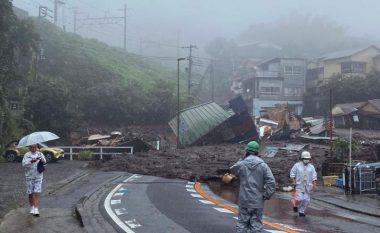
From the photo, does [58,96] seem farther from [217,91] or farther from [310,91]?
[217,91]

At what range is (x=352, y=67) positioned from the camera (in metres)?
68.2

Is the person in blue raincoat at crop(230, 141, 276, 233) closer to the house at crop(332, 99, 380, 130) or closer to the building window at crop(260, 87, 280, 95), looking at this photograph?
the house at crop(332, 99, 380, 130)

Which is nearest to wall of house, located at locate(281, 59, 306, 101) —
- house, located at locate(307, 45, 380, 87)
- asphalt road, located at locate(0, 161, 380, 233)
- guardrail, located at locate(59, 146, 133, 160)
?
house, located at locate(307, 45, 380, 87)

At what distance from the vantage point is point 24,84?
44.9m

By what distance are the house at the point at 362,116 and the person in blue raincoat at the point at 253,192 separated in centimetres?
4658

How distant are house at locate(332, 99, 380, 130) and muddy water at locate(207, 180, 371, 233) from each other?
126 ft

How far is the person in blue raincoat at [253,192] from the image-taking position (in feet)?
22.7

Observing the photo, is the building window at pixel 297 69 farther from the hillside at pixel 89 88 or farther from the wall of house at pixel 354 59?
the hillside at pixel 89 88

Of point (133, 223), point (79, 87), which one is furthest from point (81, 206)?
point (79, 87)

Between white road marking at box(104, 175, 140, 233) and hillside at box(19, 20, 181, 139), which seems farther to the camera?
hillside at box(19, 20, 181, 139)

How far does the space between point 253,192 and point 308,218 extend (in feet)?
15.6

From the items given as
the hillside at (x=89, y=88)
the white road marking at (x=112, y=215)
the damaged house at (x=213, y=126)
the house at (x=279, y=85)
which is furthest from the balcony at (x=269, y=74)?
the white road marking at (x=112, y=215)

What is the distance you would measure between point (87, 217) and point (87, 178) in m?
10.3

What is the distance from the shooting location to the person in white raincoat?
11.4 m
